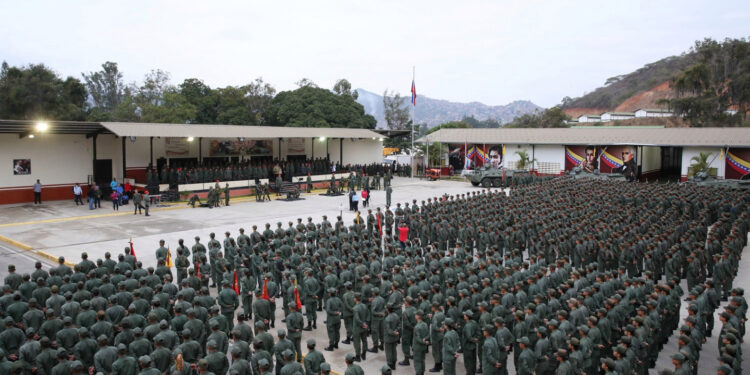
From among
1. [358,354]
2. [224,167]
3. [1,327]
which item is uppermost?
[224,167]

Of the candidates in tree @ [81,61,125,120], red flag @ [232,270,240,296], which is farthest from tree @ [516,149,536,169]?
tree @ [81,61,125,120]

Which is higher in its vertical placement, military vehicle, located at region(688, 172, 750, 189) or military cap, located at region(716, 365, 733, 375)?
military vehicle, located at region(688, 172, 750, 189)

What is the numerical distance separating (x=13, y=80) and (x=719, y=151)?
51342 millimetres

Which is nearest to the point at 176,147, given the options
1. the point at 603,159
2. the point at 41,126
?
the point at 41,126

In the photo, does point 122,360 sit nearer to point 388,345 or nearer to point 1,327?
point 1,327

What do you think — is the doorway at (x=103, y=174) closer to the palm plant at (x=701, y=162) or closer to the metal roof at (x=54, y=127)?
the metal roof at (x=54, y=127)

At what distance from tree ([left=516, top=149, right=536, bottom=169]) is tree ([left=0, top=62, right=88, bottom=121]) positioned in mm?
36124

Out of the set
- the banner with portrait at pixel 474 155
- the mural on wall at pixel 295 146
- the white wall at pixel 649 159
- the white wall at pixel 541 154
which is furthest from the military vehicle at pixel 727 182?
the mural on wall at pixel 295 146

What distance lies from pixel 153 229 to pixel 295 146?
58.1 feet

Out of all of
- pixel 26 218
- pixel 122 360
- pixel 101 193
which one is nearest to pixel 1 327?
pixel 122 360

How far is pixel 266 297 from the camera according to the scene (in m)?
9.88

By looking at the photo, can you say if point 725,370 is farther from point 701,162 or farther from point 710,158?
point 710,158

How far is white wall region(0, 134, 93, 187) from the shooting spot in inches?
958

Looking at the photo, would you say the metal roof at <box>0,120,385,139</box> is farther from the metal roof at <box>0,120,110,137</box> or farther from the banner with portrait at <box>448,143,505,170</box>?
the banner with portrait at <box>448,143,505,170</box>
